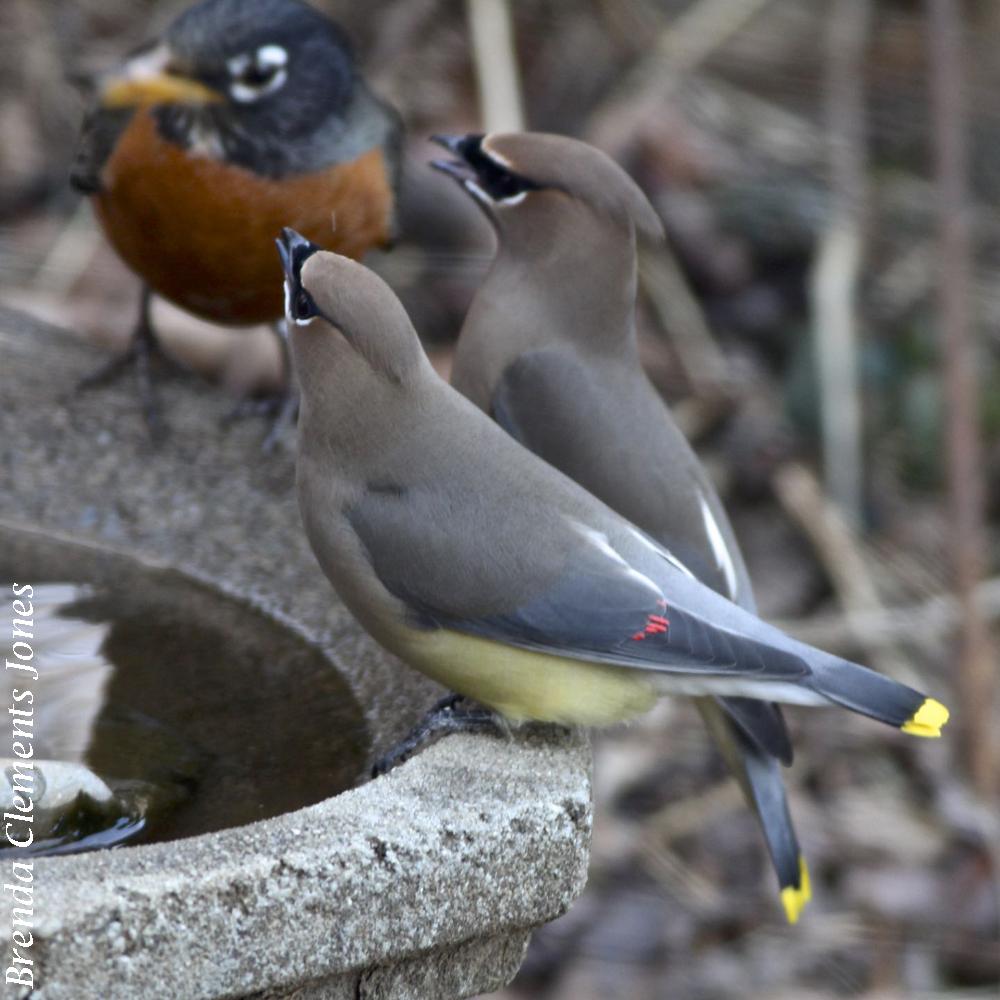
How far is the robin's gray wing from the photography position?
379 centimetres

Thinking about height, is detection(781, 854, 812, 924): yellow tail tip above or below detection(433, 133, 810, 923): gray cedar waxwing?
below

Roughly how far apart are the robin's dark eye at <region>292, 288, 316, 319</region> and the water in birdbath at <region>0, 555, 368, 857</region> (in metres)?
0.67

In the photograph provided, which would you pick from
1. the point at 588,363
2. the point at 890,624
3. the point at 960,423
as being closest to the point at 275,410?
the point at 588,363

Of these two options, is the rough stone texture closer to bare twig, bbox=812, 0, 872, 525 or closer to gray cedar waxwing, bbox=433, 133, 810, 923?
gray cedar waxwing, bbox=433, 133, 810, 923

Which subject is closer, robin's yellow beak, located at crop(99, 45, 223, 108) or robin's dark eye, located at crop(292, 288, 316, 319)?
robin's dark eye, located at crop(292, 288, 316, 319)

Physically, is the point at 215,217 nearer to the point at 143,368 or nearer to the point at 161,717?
the point at 143,368

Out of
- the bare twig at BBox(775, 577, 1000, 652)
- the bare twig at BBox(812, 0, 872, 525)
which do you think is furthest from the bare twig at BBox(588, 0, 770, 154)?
the bare twig at BBox(775, 577, 1000, 652)

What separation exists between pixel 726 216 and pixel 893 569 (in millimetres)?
1799

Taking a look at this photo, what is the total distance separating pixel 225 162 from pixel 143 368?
0.49 meters

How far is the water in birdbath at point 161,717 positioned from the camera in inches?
91.7

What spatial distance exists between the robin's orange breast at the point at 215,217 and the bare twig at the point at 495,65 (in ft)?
8.69

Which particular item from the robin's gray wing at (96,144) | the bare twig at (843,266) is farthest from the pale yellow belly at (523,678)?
the bare twig at (843,266)

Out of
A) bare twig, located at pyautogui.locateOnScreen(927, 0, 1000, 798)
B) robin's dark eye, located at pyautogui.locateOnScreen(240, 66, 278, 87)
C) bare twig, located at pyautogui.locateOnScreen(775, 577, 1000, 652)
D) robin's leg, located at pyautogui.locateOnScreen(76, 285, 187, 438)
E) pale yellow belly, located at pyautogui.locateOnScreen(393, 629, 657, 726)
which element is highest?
robin's dark eye, located at pyautogui.locateOnScreen(240, 66, 278, 87)

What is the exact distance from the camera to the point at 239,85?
144 inches
